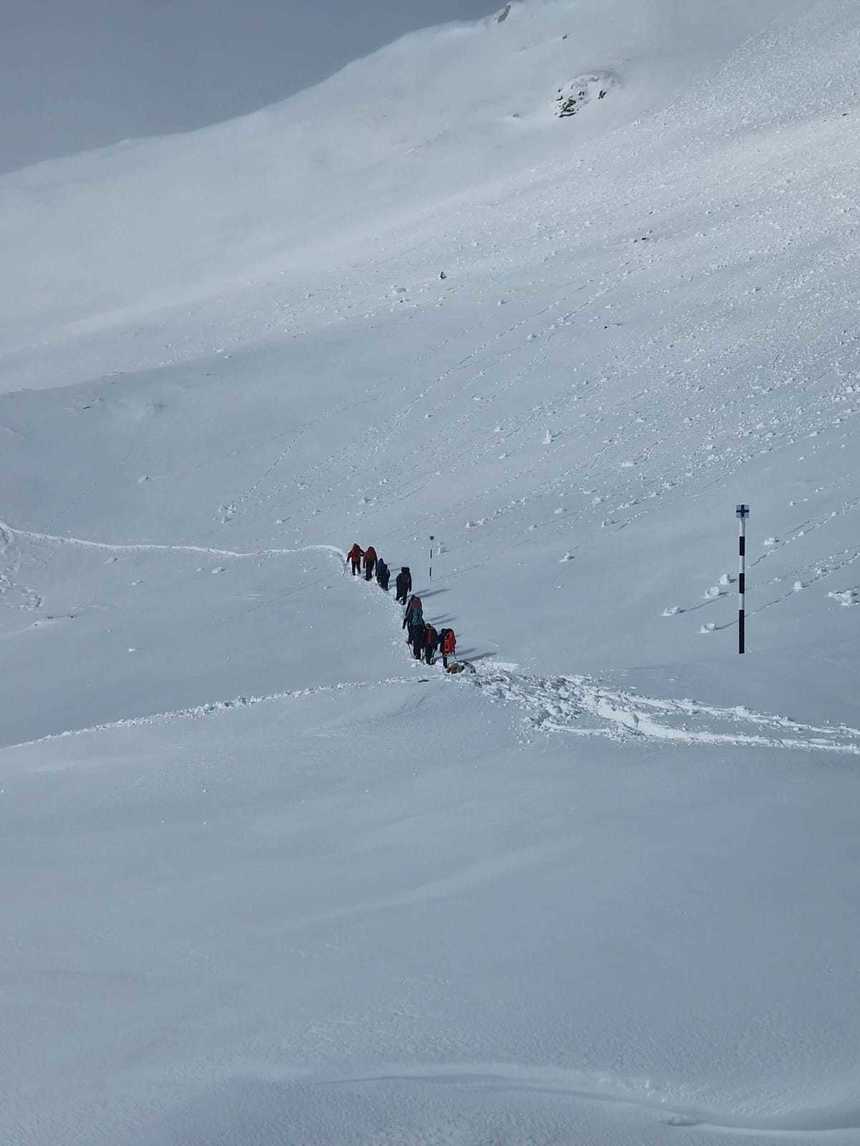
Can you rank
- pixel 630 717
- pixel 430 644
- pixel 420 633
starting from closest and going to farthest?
pixel 630 717
pixel 430 644
pixel 420 633

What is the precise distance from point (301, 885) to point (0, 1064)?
6.89 ft

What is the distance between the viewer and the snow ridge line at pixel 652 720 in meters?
9.72

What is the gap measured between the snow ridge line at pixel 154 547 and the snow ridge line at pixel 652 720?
13772 mm

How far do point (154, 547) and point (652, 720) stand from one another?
20.2m

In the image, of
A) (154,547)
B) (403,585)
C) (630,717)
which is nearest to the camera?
(630,717)

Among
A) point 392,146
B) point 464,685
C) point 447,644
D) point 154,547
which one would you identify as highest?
point 392,146

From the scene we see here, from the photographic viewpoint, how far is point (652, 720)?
1049cm

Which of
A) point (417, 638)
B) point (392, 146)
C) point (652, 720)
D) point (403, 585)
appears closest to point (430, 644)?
point (417, 638)

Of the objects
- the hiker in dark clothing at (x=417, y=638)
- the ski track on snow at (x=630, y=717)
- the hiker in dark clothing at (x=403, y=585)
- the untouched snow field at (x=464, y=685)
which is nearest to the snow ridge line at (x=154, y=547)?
the untouched snow field at (x=464, y=685)

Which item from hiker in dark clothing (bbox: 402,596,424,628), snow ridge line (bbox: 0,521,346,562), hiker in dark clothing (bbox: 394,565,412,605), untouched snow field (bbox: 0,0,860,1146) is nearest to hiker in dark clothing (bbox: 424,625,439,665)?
untouched snow field (bbox: 0,0,860,1146)

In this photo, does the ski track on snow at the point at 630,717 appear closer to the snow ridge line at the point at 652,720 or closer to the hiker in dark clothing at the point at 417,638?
the snow ridge line at the point at 652,720

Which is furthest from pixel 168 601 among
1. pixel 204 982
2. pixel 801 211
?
pixel 801 211

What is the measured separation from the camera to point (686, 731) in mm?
10070

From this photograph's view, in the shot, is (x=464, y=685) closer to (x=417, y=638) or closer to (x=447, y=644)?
(x=447, y=644)
